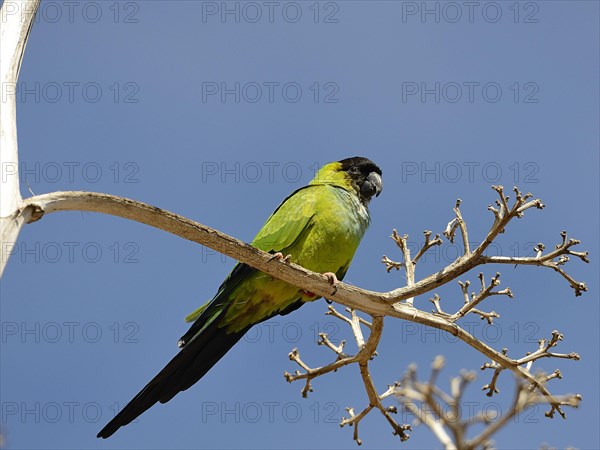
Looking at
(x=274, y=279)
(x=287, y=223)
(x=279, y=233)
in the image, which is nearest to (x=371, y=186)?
(x=287, y=223)

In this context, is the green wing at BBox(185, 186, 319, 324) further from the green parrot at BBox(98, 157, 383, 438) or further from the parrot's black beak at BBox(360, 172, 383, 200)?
the parrot's black beak at BBox(360, 172, 383, 200)

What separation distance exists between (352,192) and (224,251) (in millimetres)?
2998

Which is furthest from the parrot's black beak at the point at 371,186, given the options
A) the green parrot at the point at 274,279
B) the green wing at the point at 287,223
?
the green wing at the point at 287,223

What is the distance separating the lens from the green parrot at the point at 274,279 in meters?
6.00

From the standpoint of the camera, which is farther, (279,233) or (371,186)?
(371,186)

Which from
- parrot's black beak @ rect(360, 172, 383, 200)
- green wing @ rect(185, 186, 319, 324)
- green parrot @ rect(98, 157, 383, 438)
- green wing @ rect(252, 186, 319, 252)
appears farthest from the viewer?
parrot's black beak @ rect(360, 172, 383, 200)

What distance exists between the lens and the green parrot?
6.00 metres

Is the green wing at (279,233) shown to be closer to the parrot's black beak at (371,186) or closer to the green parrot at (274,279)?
the green parrot at (274,279)

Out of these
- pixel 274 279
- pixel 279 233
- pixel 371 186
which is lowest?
pixel 274 279

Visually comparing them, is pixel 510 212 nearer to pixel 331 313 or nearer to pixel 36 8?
pixel 331 313

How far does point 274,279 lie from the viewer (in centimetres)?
618

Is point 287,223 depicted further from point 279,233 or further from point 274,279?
point 274,279

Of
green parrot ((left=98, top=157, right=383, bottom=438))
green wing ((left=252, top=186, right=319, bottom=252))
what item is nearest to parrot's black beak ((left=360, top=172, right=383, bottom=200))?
green parrot ((left=98, top=157, right=383, bottom=438))

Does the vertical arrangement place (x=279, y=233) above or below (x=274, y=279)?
above
